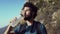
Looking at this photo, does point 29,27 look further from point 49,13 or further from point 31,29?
point 49,13

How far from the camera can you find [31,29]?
9.31 feet

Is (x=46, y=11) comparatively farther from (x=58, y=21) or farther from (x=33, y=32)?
(x=33, y=32)

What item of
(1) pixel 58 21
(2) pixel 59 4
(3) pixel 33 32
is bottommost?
(1) pixel 58 21

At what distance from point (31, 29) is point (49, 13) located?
4.84 m

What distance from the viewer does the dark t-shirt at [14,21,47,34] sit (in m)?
2.80

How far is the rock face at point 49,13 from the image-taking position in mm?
7475

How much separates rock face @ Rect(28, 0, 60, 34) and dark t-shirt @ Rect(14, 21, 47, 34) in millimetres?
4578

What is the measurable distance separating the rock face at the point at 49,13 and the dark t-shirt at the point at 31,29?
458cm

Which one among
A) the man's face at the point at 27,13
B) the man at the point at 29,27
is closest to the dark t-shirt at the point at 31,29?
the man at the point at 29,27

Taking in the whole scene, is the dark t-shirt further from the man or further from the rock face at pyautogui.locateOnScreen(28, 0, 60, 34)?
the rock face at pyautogui.locateOnScreen(28, 0, 60, 34)

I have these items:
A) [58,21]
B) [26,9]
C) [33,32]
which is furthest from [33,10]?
[58,21]

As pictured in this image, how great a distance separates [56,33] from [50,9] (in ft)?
3.07

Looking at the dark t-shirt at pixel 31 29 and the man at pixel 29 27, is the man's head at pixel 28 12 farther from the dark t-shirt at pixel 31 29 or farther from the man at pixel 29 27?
the dark t-shirt at pixel 31 29

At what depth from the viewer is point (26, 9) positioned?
2.88m
